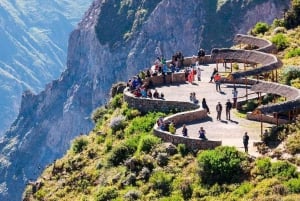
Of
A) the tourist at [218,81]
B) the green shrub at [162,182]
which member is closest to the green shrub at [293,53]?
the tourist at [218,81]

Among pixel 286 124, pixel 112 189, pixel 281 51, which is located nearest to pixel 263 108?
pixel 286 124

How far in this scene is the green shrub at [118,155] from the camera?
191 ft

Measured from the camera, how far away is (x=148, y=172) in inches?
2084

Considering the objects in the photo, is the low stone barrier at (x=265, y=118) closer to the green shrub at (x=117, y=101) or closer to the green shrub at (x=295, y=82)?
the green shrub at (x=295, y=82)

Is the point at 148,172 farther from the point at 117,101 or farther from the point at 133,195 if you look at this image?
the point at 117,101

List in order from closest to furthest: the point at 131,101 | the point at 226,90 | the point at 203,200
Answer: the point at 203,200, the point at 131,101, the point at 226,90

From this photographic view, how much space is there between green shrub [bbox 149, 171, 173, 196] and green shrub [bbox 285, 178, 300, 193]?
8559 millimetres

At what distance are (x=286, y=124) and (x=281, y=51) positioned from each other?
1202 inches

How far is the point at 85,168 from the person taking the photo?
203ft

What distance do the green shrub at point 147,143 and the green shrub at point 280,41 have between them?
101 feet

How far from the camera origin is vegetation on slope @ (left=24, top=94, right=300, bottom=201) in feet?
152

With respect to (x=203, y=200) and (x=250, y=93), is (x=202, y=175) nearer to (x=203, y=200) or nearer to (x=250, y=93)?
(x=203, y=200)

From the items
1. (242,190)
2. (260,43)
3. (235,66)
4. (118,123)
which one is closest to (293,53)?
(235,66)

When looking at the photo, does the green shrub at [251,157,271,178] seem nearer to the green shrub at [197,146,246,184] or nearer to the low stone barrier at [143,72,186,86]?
the green shrub at [197,146,246,184]
